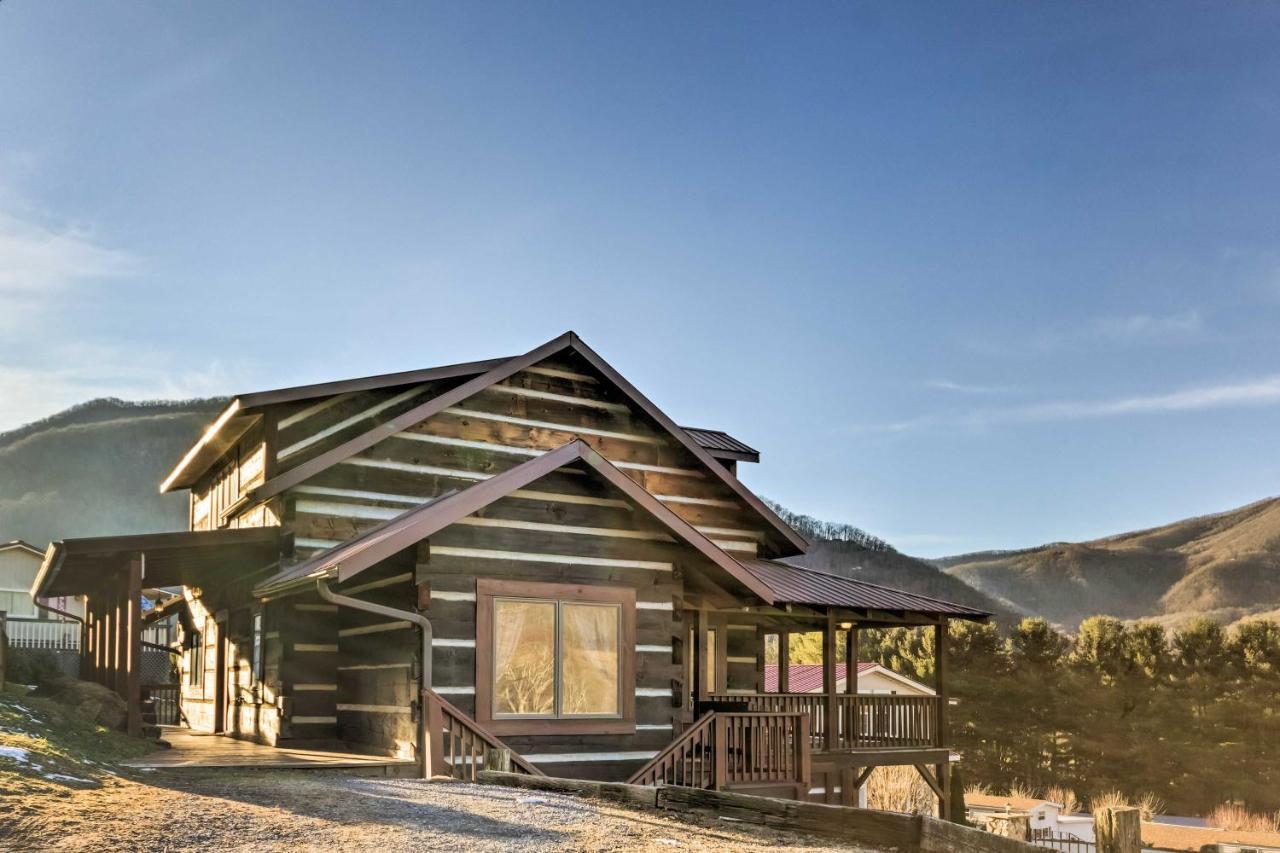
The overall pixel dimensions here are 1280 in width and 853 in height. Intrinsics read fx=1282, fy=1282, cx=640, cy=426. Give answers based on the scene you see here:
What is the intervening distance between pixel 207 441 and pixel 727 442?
11.3 metres

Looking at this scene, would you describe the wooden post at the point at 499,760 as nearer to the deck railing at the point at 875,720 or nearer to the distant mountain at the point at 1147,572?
the deck railing at the point at 875,720

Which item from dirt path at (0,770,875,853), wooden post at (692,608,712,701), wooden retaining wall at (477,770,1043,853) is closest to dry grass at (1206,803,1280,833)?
wooden post at (692,608,712,701)

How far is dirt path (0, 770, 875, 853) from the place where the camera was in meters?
8.63

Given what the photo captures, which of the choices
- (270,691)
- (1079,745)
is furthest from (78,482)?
(270,691)

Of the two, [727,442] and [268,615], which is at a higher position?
[727,442]

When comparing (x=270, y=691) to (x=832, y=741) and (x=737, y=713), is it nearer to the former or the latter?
(x=737, y=713)

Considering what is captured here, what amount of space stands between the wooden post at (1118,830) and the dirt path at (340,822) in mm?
2142

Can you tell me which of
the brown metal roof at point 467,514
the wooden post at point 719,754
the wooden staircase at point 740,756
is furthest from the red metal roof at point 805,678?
the brown metal roof at point 467,514

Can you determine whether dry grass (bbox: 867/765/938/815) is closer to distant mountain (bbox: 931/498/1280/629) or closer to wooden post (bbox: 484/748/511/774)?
wooden post (bbox: 484/748/511/774)

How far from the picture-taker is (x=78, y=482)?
171125 mm

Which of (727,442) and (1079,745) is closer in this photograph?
(727,442)

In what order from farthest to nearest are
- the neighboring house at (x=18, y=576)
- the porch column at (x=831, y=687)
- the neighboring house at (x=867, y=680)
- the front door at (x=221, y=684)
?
1. the neighboring house at (x=18, y=576)
2. the neighboring house at (x=867, y=680)
3. the front door at (x=221, y=684)
4. the porch column at (x=831, y=687)

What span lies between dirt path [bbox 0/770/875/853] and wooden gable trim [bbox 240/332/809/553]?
7.53 meters

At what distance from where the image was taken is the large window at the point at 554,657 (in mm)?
16406
